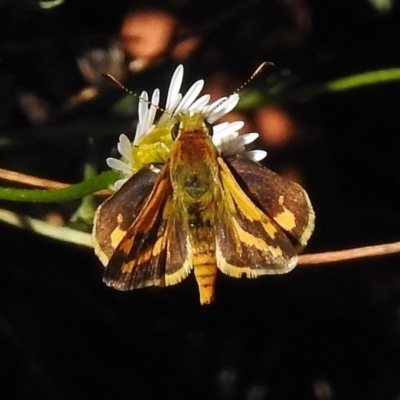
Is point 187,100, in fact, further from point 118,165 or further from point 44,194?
point 44,194

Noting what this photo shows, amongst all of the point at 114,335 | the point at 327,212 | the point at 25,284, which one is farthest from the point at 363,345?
the point at 25,284

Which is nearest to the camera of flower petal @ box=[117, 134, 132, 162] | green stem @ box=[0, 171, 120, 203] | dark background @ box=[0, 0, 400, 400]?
green stem @ box=[0, 171, 120, 203]

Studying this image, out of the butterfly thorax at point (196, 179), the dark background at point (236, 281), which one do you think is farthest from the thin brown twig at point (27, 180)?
the dark background at point (236, 281)

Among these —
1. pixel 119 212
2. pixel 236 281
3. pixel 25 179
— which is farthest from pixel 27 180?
pixel 236 281

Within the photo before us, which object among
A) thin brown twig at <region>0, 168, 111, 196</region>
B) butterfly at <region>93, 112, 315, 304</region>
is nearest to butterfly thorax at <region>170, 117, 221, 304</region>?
butterfly at <region>93, 112, 315, 304</region>

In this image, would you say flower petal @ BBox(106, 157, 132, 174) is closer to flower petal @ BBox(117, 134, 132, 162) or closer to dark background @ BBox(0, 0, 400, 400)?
flower petal @ BBox(117, 134, 132, 162)

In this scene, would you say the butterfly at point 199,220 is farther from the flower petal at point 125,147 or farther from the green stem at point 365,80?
the green stem at point 365,80
